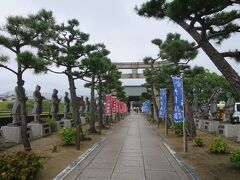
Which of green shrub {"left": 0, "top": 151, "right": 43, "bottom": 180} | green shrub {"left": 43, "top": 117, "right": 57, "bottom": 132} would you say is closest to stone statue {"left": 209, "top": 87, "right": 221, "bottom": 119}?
green shrub {"left": 43, "top": 117, "right": 57, "bottom": 132}

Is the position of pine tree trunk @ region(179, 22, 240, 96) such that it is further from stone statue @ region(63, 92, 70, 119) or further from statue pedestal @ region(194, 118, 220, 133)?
stone statue @ region(63, 92, 70, 119)

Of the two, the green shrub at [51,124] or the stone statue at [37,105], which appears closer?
the stone statue at [37,105]

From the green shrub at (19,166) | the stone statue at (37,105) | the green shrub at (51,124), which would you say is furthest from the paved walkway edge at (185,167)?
the green shrub at (51,124)

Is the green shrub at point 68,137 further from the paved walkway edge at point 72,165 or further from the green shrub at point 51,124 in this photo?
the green shrub at point 51,124

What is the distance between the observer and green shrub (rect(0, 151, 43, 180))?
8.59m

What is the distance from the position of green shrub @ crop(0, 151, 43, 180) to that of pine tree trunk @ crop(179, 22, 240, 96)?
5.25m

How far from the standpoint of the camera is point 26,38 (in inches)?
532

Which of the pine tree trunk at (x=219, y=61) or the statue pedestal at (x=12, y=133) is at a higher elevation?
the pine tree trunk at (x=219, y=61)

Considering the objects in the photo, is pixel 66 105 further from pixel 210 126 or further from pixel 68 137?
pixel 68 137

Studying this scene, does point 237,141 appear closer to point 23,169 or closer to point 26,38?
point 26,38

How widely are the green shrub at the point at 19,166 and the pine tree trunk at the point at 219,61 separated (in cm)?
525

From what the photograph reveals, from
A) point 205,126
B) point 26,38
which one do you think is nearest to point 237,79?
point 26,38

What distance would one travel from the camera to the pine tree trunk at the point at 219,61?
30.7 feet

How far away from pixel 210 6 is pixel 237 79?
1952 mm
